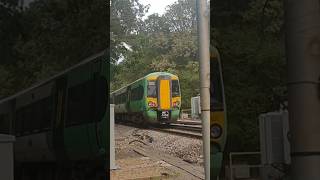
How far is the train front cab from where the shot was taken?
2355mm

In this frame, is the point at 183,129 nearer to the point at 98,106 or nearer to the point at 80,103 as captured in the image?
the point at 98,106

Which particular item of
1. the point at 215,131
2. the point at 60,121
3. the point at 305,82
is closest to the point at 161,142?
the point at 215,131

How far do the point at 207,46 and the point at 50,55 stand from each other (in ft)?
3.06

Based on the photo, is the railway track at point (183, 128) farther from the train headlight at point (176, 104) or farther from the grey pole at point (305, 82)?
the grey pole at point (305, 82)

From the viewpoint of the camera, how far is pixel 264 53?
10.2 feet

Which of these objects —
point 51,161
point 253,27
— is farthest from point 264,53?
point 51,161

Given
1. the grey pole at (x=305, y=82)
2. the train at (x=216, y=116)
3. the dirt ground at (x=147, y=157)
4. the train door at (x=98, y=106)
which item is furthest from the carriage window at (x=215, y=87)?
the grey pole at (x=305, y=82)

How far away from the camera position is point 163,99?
2.49 meters

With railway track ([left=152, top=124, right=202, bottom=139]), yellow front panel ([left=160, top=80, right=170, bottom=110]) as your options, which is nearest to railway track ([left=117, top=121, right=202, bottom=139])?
railway track ([left=152, top=124, right=202, bottom=139])

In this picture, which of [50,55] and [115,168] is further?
[50,55]

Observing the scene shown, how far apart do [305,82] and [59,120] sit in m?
1.60

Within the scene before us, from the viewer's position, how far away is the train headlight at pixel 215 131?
270 cm

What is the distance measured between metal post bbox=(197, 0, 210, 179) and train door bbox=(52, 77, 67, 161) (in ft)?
2.58

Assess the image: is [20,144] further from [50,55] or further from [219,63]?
[219,63]
